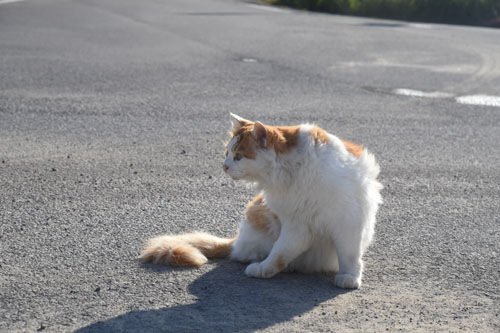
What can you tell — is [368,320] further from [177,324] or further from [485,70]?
[485,70]

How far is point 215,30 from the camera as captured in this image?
16578 millimetres

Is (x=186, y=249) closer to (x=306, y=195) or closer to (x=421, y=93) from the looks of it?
(x=306, y=195)

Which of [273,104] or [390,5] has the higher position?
[390,5]

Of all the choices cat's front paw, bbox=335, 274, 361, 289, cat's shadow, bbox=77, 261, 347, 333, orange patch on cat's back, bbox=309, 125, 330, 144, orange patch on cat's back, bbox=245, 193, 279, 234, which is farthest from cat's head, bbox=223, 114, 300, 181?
cat's front paw, bbox=335, 274, 361, 289

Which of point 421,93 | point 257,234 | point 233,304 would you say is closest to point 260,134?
point 257,234

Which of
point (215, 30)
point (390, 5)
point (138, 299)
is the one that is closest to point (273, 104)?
point (138, 299)

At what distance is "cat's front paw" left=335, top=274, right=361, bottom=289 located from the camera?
413cm

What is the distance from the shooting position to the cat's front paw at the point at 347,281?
13.6ft

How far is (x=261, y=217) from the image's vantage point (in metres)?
4.43

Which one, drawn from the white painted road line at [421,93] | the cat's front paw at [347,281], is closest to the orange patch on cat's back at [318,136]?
the cat's front paw at [347,281]

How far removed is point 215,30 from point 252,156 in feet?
42.8

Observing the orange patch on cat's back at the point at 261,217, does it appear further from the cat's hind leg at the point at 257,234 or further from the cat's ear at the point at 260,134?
the cat's ear at the point at 260,134

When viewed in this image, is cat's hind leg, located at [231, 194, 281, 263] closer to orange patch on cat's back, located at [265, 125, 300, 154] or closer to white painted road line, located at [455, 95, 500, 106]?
orange patch on cat's back, located at [265, 125, 300, 154]

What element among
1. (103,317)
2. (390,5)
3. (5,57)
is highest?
(390,5)
